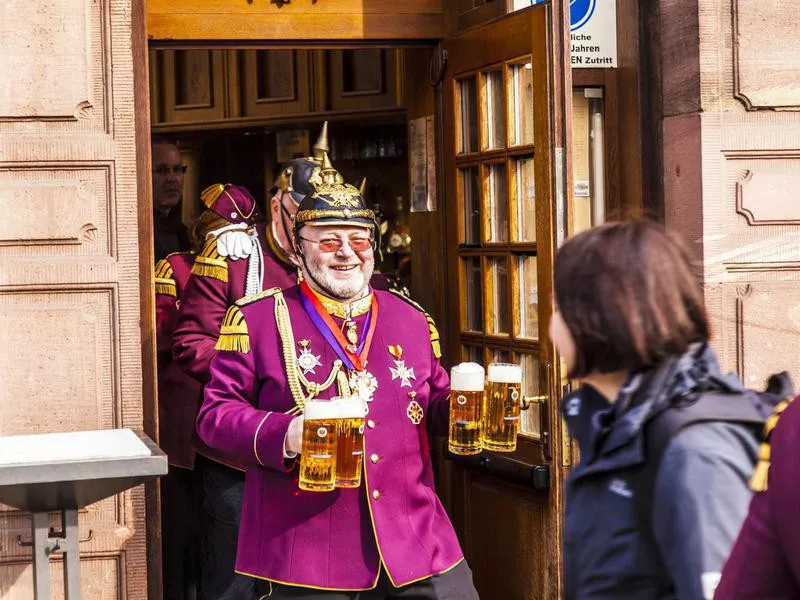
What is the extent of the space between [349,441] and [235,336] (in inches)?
25.1

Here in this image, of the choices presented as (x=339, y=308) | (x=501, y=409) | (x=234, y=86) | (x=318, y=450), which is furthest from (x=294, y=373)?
(x=234, y=86)

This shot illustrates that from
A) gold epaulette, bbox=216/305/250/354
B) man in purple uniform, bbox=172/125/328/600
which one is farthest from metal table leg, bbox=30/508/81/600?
man in purple uniform, bbox=172/125/328/600

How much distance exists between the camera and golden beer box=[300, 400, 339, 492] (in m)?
3.79

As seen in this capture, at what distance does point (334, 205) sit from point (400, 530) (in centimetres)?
97

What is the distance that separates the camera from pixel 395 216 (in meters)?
8.68

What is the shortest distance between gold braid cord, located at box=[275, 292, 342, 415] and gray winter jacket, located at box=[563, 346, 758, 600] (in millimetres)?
1757

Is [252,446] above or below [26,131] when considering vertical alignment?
below

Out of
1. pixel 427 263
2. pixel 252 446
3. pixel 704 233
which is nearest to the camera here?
pixel 252 446

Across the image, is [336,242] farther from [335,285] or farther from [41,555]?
[41,555]

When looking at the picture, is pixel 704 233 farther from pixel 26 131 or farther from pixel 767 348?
pixel 26 131

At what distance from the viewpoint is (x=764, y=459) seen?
7.17 ft

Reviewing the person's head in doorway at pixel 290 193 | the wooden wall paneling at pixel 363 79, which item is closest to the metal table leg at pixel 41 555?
the person's head in doorway at pixel 290 193

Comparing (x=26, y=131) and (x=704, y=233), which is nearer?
(x=26, y=131)

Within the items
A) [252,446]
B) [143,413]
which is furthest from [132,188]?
[252,446]
